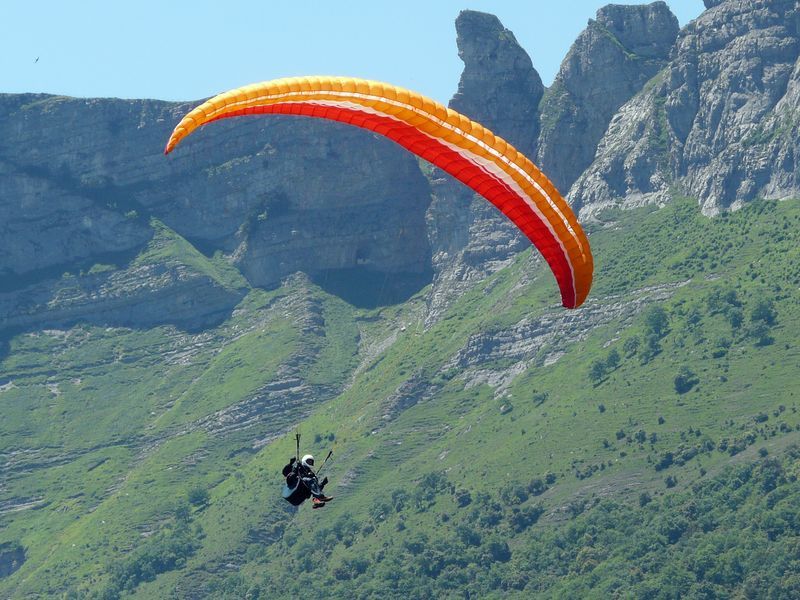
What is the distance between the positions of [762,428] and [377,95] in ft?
383

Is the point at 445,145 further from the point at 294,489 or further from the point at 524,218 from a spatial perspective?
the point at 294,489

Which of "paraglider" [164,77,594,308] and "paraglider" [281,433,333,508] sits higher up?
"paraglider" [164,77,594,308]

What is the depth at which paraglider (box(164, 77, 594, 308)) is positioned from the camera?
87.7 metres

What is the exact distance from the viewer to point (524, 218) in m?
90.2

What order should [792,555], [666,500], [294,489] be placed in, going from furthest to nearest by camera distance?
[666,500] → [792,555] → [294,489]

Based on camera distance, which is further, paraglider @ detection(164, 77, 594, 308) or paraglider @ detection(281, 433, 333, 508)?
paraglider @ detection(164, 77, 594, 308)

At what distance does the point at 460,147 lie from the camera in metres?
89.1

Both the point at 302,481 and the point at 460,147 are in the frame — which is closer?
the point at 302,481

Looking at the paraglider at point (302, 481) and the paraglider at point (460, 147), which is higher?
the paraglider at point (460, 147)

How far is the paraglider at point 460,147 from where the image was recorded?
288ft

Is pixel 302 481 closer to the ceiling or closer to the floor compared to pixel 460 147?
closer to the floor

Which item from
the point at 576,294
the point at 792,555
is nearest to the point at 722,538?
the point at 792,555

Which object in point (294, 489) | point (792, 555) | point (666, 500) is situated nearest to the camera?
point (294, 489)

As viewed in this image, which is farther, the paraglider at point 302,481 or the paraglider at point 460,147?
the paraglider at point 460,147
